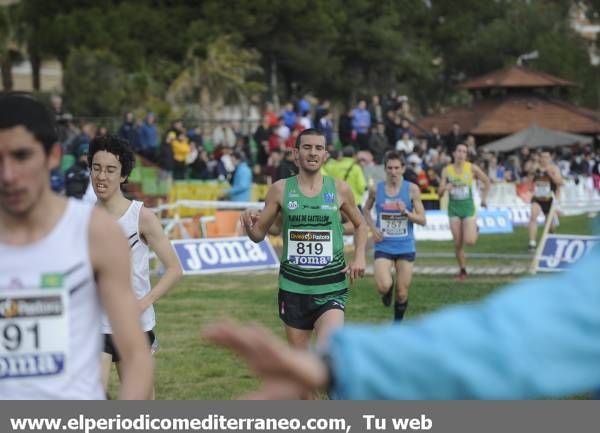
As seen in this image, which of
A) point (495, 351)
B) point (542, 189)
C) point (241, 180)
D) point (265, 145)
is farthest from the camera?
point (265, 145)

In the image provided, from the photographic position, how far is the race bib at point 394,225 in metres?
14.9

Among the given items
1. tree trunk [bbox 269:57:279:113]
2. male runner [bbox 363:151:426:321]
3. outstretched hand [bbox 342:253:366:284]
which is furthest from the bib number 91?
tree trunk [bbox 269:57:279:113]

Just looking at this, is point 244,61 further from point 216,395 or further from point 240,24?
point 216,395

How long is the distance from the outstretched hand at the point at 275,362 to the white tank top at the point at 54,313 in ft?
5.08

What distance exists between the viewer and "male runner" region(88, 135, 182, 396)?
27.0 ft

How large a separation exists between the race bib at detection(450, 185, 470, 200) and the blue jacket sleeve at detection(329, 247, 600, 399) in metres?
18.0

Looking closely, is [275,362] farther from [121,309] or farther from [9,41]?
[9,41]

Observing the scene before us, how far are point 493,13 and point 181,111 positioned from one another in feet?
156

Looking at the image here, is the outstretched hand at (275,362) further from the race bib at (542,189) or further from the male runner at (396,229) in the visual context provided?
the race bib at (542,189)

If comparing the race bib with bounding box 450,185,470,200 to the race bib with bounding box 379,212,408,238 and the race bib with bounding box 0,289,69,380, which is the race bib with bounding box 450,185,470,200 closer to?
the race bib with bounding box 379,212,408,238

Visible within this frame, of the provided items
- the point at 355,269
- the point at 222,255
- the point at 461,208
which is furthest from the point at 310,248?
the point at 222,255

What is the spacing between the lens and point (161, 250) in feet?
26.9

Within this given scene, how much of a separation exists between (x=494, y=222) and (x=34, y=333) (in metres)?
27.6

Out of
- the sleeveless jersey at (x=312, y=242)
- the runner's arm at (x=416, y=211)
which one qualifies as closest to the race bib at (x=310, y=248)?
the sleeveless jersey at (x=312, y=242)
